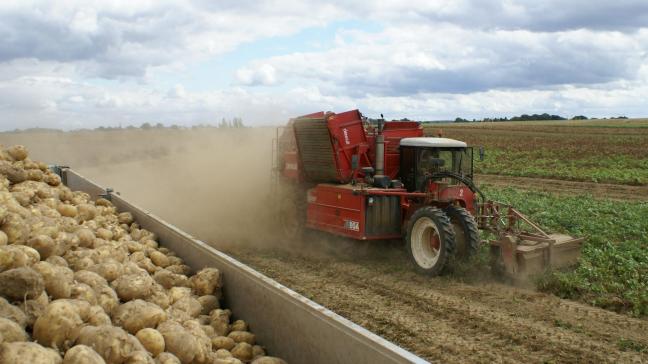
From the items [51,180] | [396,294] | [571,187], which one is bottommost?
[396,294]

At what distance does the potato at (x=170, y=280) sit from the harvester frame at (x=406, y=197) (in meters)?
4.36

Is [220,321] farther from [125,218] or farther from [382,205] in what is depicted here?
[382,205]

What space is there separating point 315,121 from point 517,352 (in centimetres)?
629

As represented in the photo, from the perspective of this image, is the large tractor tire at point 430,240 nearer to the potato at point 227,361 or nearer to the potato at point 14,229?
the potato at point 227,361

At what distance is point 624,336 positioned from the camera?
21.1 ft

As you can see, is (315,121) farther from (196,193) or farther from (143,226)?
(196,193)

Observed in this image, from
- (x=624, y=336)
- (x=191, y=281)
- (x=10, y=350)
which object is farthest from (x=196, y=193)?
(x=10, y=350)

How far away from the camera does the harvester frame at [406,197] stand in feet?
28.8

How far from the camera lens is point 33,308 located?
3.81 m

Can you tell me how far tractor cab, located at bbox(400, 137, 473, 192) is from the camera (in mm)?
10055

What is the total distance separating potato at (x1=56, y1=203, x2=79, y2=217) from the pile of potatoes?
16 centimetres

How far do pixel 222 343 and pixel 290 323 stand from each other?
1.97ft

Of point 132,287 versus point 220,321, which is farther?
point 220,321

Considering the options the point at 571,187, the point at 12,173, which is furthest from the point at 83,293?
the point at 571,187
